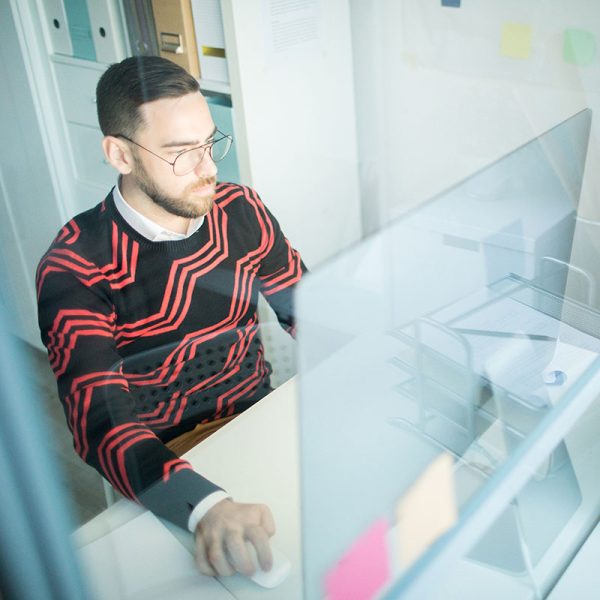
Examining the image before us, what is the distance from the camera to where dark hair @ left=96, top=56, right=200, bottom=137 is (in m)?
0.85

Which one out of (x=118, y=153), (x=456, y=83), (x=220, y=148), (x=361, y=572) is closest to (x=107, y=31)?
(x=118, y=153)

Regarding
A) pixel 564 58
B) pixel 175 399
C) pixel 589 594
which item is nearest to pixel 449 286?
pixel 589 594

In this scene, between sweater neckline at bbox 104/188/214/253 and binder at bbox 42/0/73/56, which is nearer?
binder at bbox 42/0/73/56

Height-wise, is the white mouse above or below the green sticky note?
below

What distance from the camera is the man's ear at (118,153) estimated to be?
0.89 metres

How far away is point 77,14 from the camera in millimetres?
835

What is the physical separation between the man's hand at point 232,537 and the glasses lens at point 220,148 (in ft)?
1.83

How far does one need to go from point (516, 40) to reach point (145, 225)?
1.05 m

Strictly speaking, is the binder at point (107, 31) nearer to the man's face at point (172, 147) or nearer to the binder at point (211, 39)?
the man's face at point (172, 147)

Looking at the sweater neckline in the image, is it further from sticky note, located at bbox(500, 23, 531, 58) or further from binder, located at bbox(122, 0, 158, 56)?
sticky note, located at bbox(500, 23, 531, 58)

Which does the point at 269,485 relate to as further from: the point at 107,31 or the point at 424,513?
the point at 107,31

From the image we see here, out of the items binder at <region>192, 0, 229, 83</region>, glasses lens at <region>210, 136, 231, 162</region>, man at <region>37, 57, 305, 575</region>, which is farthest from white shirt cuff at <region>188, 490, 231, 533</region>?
binder at <region>192, 0, 229, 83</region>

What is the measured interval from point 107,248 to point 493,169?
0.52 meters

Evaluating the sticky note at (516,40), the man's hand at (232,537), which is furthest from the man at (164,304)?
the sticky note at (516,40)
